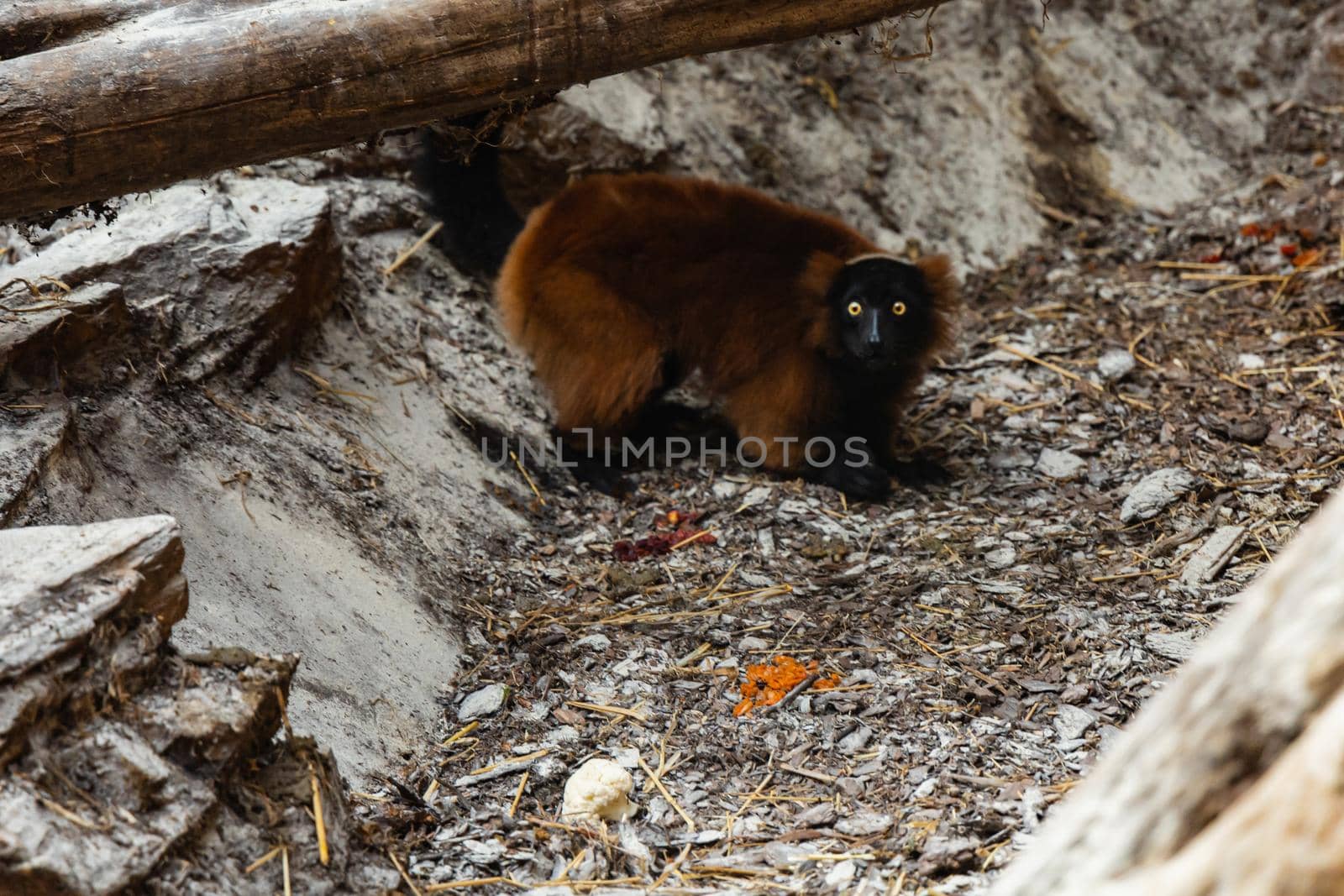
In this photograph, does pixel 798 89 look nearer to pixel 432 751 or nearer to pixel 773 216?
pixel 773 216

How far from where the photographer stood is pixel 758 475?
218 inches

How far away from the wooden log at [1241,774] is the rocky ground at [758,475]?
1.13 meters

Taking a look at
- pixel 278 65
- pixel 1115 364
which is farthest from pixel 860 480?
pixel 278 65

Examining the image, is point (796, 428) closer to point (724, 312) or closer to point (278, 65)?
point (724, 312)

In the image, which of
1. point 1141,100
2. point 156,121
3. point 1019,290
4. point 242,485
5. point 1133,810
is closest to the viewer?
point 1133,810

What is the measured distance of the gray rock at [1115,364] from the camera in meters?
5.75

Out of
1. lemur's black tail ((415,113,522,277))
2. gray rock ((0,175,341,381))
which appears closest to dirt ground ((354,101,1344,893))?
gray rock ((0,175,341,381))

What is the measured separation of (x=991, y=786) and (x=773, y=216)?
3.24 m

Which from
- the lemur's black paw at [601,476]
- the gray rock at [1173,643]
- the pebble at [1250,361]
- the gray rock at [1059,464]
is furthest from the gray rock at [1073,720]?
the pebble at [1250,361]

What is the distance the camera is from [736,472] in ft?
18.2

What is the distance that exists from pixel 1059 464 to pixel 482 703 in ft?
9.44

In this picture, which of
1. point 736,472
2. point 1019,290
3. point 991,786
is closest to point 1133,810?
point 991,786

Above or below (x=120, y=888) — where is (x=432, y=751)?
below

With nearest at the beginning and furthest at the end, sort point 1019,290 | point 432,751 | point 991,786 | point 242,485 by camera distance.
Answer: point 991,786, point 432,751, point 242,485, point 1019,290
